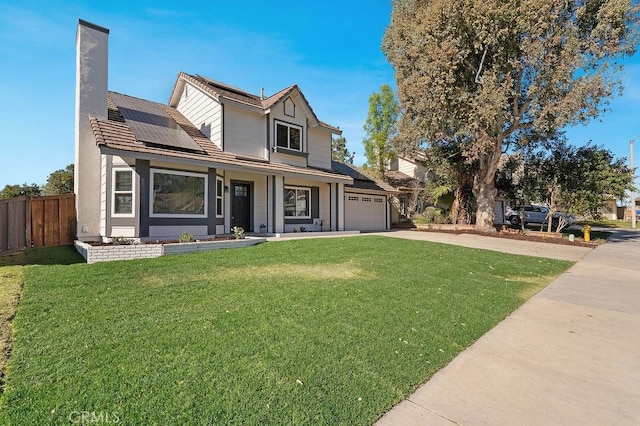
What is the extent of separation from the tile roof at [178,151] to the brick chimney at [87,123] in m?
0.60

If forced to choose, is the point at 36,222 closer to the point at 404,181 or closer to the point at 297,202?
the point at 297,202

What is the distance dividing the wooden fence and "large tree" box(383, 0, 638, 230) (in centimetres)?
1539

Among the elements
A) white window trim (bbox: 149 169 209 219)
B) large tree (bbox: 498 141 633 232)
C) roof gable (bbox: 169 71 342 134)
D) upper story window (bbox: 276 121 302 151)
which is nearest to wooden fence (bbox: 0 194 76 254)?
white window trim (bbox: 149 169 209 219)

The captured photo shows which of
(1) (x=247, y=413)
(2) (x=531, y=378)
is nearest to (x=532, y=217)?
(2) (x=531, y=378)

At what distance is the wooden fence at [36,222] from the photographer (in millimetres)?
9180

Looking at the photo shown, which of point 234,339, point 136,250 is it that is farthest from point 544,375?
point 136,250

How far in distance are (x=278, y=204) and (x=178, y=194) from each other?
4.47 meters

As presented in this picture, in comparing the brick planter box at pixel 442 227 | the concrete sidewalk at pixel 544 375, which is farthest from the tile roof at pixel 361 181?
the concrete sidewalk at pixel 544 375

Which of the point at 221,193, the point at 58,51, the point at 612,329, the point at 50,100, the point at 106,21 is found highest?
the point at 106,21

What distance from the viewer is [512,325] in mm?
4430

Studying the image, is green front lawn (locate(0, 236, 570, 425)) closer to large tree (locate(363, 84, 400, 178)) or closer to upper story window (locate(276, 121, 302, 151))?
upper story window (locate(276, 121, 302, 151))

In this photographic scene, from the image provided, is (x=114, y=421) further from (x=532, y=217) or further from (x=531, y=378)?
(x=532, y=217)

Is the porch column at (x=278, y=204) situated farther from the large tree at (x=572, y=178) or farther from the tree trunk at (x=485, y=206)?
the large tree at (x=572, y=178)

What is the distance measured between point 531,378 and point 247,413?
2.73 metres
